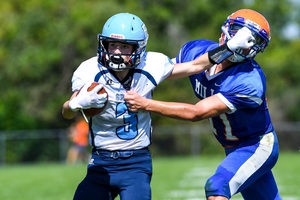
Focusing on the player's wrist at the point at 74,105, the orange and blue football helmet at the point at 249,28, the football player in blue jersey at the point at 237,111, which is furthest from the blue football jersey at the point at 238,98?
the player's wrist at the point at 74,105

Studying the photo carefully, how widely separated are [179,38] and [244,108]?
2794 centimetres

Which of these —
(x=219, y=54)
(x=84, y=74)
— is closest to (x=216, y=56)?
(x=219, y=54)

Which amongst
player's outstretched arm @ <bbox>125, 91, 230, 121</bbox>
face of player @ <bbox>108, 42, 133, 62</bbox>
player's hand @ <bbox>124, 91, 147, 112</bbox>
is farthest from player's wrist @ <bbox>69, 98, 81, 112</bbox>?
player's outstretched arm @ <bbox>125, 91, 230, 121</bbox>

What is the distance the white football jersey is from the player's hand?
9 cm

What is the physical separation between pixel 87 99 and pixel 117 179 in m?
0.66

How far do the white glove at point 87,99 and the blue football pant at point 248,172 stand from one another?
990 mm

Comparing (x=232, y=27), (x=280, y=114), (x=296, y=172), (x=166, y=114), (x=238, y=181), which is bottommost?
(x=280, y=114)

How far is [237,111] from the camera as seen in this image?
4.98 m

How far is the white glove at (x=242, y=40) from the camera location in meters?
4.89

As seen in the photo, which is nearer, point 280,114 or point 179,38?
point 280,114

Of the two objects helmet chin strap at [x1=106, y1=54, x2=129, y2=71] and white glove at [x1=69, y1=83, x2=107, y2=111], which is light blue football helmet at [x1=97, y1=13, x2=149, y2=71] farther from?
white glove at [x1=69, y1=83, x2=107, y2=111]

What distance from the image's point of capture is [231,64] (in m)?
5.09

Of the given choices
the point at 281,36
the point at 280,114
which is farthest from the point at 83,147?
the point at 281,36

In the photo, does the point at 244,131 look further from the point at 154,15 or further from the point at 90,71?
the point at 154,15
